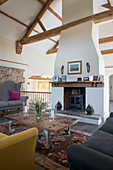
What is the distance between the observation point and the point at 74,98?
4.77m

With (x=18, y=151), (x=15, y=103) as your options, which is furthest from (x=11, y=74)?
(x=18, y=151)

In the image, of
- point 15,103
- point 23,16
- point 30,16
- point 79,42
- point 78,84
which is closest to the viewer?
point 78,84

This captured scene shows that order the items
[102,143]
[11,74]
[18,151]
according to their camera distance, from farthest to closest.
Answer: [11,74], [102,143], [18,151]

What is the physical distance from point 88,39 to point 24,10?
3511 mm

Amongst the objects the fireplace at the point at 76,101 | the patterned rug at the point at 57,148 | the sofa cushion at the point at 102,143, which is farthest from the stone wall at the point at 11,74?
the sofa cushion at the point at 102,143

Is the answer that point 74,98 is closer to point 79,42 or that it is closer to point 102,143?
point 79,42

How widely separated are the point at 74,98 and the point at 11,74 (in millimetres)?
3751

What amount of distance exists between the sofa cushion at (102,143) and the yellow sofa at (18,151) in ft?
2.34

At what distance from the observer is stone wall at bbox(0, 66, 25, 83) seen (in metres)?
6.05

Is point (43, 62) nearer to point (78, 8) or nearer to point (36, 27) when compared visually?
point (36, 27)

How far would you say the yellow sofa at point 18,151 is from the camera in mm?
1074

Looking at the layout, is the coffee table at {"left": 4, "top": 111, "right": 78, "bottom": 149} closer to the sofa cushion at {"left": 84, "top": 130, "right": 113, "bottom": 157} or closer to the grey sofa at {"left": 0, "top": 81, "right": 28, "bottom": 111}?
the sofa cushion at {"left": 84, "top": 130, "right": 113, "bottom": 157}

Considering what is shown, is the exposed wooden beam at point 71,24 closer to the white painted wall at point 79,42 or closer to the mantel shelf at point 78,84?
the white painted wall at point 79,42

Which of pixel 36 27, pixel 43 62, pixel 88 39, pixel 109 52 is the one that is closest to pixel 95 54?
pixel 88 39
